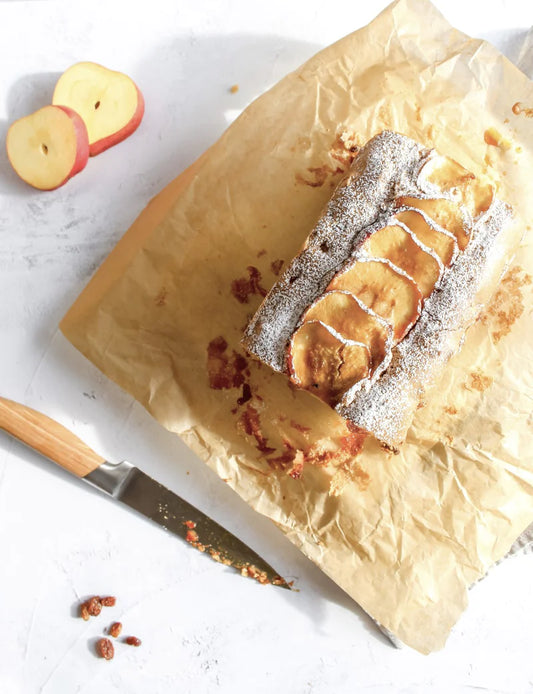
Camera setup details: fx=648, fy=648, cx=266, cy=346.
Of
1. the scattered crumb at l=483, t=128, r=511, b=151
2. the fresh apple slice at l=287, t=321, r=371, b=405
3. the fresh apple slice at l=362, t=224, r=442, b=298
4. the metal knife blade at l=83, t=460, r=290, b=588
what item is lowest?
the metal knife blade at l=83, t=460, r=290, b=588

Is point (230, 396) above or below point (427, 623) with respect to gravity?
above

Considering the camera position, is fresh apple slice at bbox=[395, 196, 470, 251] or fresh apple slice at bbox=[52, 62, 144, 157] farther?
fresh apple slice at bbox=[52, 62, 144, 157]

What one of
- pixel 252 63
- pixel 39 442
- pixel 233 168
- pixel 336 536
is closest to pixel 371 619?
pixel 336 536

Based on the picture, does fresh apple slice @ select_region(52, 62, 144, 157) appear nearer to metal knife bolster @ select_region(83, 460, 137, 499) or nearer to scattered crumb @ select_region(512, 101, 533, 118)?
metal knife bolster @ select_region(83, 460, 137, 499)

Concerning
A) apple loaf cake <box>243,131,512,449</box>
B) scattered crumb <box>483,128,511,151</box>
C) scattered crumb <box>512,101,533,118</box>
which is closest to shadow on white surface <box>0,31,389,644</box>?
apple loaf cake <box>243,131,512,449</box>

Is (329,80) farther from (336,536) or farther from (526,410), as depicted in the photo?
(336,536)
